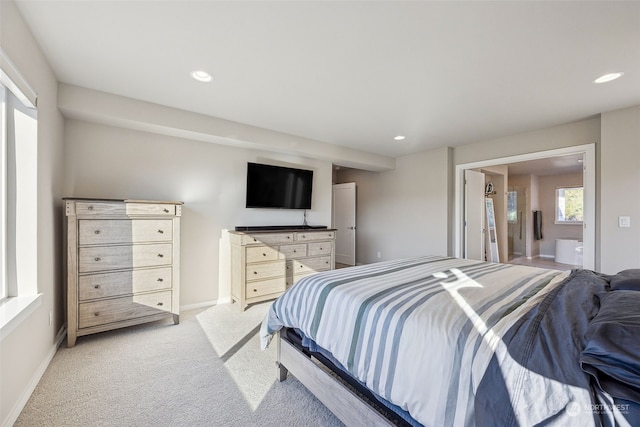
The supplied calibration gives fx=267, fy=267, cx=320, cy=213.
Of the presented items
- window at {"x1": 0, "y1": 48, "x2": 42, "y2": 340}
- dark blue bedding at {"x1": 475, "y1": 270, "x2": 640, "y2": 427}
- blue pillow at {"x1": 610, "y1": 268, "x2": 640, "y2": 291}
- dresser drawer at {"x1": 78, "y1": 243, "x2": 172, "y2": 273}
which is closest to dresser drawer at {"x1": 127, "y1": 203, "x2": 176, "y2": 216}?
dresser drawer at {"x1": 78, "y1": 243, "x2": 172, "y2": 273}

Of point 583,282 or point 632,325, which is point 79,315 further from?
point 583,282

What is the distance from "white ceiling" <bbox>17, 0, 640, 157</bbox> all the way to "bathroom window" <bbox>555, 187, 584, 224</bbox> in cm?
543

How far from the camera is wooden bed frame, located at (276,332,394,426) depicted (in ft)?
4.20

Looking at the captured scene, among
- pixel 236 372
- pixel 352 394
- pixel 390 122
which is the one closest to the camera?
pixel 352 394

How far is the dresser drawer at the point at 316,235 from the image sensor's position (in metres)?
3.86

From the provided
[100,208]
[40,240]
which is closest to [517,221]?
[100,208]

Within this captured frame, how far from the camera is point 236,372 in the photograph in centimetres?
206

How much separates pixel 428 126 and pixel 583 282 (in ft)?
8.38

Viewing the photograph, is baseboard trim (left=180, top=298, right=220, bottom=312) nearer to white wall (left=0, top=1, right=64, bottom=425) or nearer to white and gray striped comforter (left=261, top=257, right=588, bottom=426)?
white wall (left=0, top=1, right=64, bottom=425)

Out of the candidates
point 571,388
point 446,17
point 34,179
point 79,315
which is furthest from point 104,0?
point 571,388

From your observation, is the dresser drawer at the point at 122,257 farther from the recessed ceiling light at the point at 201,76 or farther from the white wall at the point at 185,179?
the recessed ceiling light at the point at 201,76

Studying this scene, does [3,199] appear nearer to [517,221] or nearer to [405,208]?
[405,208]

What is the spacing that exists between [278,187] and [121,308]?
2390mm

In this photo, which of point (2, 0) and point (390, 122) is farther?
point (390, 122)
